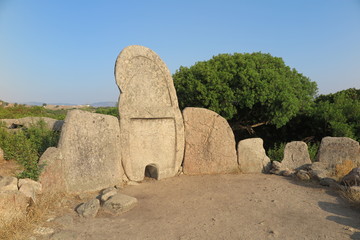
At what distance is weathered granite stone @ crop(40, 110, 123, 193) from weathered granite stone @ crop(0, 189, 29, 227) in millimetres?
890

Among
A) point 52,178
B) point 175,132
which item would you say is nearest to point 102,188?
point 52,178

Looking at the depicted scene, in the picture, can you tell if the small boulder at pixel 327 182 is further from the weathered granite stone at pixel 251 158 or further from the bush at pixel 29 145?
the bush at pixel 29 145

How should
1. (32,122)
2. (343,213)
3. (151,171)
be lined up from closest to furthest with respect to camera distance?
1. (343,213)
2. (151,171)
3. (32,122)

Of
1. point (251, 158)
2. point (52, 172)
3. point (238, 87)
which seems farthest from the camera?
point (238, 87)

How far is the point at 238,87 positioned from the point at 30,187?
7259 millimetres

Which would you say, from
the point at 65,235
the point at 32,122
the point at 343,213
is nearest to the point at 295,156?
the point at 343,213

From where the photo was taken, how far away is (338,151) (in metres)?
8.00

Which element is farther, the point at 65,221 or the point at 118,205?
the point at 118,205

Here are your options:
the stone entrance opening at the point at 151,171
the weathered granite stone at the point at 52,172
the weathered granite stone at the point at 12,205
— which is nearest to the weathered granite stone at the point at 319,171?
the stone entrance opening at the point at 151,171

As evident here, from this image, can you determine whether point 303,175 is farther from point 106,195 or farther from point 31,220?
point 31,220

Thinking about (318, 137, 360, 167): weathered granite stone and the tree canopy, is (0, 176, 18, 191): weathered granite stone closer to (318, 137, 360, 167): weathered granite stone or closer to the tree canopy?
the tree canopy

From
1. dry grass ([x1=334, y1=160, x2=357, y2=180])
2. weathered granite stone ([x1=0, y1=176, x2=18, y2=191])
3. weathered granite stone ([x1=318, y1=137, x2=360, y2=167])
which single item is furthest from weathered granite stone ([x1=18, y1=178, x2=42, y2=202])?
weathered granite stone ([x1=318, y1=137, x2=360, y2=167])

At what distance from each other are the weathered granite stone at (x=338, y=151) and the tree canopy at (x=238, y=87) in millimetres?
2386

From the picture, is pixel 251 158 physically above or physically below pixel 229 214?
above
